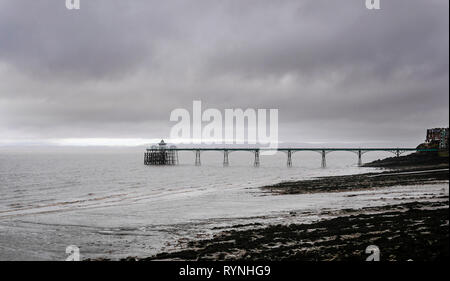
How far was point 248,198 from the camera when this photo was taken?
28578 mm

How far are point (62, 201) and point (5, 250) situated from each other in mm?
16614

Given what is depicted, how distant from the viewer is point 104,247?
14.0m

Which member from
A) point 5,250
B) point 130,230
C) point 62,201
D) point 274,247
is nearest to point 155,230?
point 130,230

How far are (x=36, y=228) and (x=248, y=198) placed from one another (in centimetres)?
1618

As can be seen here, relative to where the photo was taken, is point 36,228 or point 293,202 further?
point 293,202
